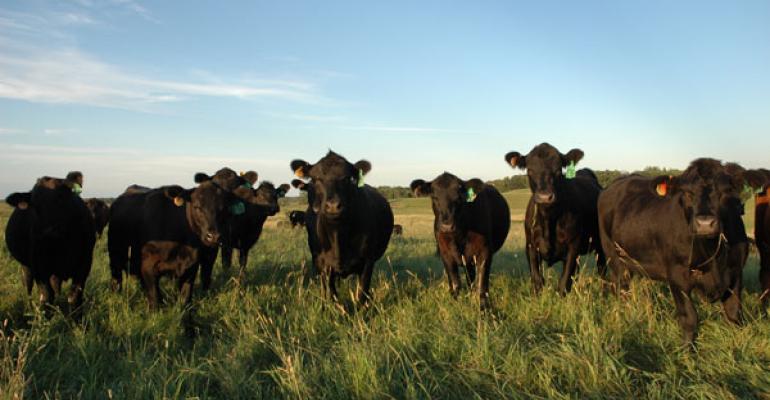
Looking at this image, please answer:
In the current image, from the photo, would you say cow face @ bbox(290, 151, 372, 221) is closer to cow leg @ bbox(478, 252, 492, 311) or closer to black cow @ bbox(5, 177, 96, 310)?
cow leg @ bbox(478, 252, 492, 311)

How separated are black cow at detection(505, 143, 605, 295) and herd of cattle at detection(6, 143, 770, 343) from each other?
0.7 inches

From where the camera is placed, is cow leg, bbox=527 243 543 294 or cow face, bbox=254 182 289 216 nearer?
cow leg, bbox=527 243 543 294

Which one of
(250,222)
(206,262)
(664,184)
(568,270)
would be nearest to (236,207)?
(206,262)

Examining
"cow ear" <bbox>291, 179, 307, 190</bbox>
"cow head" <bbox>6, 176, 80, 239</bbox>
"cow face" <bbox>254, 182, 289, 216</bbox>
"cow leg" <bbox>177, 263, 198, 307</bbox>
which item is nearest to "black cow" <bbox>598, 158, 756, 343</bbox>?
"cow leg" <bbox>177, 263, 198, 307</bbox>

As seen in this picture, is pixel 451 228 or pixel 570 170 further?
pixel 570 170

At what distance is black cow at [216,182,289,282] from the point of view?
10141mm

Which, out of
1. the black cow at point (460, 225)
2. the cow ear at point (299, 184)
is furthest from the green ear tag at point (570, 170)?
the cow ear at point (299, 184)

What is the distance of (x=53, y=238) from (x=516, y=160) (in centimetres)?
620

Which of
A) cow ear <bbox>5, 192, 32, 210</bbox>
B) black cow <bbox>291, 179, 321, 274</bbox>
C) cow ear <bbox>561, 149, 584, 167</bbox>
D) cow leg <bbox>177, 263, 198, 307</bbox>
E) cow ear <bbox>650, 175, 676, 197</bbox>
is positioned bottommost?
cow leg <bbox>177, 263, 198, 307</bbox>

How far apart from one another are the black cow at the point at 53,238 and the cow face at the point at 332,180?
9.30 ft

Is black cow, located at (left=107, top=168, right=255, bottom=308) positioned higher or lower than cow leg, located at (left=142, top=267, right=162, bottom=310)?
higher

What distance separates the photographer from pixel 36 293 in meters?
7.49

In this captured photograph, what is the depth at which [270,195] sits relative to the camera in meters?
12.3

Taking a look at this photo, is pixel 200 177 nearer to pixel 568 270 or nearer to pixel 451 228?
pixel 451 228
